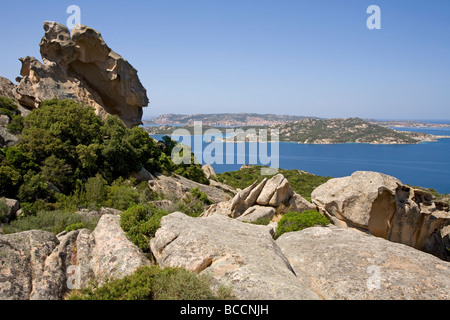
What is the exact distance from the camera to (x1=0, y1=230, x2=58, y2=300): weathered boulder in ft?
21.9

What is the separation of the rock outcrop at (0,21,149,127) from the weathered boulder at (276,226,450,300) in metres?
30.7

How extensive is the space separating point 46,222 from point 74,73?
25698 mm

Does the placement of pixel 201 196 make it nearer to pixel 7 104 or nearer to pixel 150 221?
pixel 150 221

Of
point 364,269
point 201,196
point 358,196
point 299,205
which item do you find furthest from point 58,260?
point 201,196

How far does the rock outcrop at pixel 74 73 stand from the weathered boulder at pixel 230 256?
28665 mm

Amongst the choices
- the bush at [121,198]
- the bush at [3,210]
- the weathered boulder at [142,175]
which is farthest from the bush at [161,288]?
the weathered boulder at [142,175]

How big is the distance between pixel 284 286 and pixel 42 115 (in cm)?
2612

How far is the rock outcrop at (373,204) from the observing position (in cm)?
1453

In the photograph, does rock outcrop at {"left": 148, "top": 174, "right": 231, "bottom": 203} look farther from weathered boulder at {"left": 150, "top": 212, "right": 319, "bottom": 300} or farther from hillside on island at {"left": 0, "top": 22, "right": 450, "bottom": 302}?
weathered boulder at {"left": 150, "top": 212, "right": 319, "bottom": 300}

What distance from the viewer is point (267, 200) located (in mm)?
15680

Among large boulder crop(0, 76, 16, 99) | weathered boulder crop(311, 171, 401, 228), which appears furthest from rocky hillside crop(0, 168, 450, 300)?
large boulder crop(0, 76, 16, 99)

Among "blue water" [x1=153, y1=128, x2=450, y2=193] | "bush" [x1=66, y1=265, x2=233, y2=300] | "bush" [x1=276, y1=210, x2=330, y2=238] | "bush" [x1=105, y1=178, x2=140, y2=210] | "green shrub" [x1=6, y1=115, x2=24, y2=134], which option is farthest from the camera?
"blue water" [x1=153, y1=128, x2=450, y2=193]

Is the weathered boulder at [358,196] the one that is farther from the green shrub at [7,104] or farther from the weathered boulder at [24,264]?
the green shrub at [7,104]
